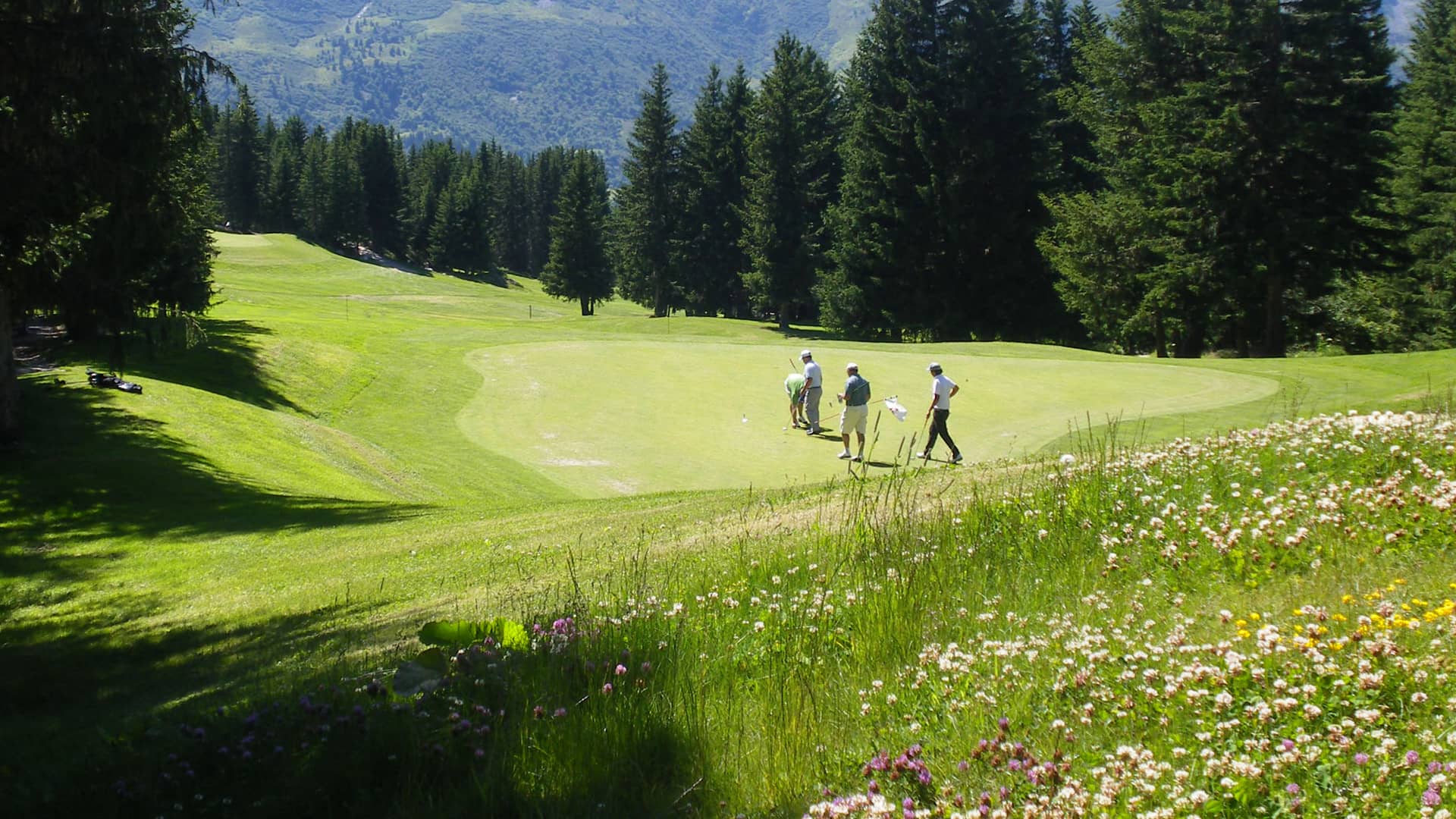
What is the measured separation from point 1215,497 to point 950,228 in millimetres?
50628

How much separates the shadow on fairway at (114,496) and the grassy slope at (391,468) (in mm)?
59

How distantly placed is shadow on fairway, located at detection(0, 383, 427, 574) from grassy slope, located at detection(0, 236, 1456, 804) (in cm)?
6

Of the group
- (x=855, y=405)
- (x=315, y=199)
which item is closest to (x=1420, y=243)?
(x=855, y=405)

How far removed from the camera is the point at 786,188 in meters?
66.0

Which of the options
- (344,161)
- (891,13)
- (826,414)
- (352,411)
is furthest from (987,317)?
(344,161)

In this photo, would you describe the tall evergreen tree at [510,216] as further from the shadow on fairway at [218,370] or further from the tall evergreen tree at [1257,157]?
the shadow on fairway at [218,370]

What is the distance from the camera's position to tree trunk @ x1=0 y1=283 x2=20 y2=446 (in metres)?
17.2

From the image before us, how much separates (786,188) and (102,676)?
60609 mm

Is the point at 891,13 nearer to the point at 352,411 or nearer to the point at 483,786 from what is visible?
the point at 352,411

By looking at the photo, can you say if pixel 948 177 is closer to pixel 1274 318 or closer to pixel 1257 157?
pixel 1257 157

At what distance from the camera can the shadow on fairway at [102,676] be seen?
534 cm

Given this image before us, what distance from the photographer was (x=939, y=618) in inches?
241

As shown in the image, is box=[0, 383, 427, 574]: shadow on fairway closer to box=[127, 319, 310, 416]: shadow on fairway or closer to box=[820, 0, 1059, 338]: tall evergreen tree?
box=[127, 319, 310, 416]: shadow on fairway

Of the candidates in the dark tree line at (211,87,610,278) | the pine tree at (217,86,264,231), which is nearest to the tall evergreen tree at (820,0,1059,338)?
the dark tree line at (211,87,610,278)
